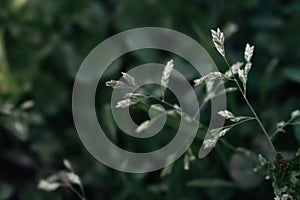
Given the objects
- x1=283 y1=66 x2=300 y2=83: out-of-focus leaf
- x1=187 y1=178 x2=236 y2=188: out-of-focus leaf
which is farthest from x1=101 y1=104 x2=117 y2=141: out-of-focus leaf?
x1=283 y1=66 x2=300 y2=83: out-of-focus leaf

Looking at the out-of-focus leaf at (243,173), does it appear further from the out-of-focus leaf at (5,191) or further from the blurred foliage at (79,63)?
the out-of-focus leaf at (5,191)

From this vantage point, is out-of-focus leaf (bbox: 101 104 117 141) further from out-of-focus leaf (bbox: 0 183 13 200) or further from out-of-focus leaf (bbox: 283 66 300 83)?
out-of-focus leaf (bbox: 283 66 300 83)

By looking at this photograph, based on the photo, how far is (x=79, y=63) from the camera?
124 cm

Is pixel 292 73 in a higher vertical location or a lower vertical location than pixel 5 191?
higher

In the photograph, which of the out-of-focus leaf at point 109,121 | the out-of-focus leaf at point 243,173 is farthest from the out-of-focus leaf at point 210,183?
the out-of-focus leaf at point 109,121

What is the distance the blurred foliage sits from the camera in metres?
1.09

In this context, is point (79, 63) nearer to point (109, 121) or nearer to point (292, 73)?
point (109, 121)

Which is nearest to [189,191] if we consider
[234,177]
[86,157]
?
[234,177]

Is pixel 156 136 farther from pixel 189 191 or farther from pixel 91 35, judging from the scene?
pixel 91 35

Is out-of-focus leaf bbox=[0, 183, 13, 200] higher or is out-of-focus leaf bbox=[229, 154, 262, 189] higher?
out-of-focus leaf bbox=[229, 154, 262, 189]

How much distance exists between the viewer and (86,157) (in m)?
1.14

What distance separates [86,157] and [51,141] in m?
0.09

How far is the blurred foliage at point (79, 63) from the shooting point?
109cm

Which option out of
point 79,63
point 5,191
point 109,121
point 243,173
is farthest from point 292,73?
point 5,191
